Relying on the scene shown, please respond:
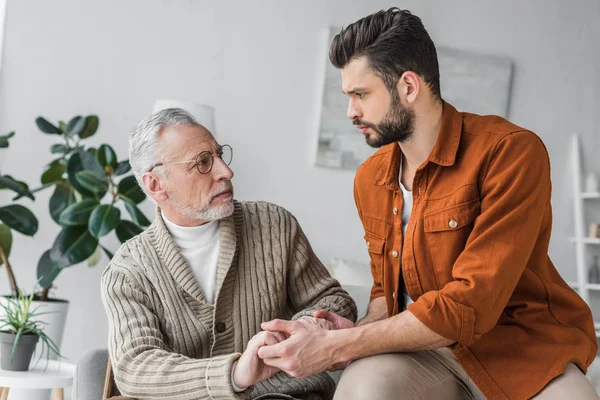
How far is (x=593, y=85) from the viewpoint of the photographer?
5.29 metres

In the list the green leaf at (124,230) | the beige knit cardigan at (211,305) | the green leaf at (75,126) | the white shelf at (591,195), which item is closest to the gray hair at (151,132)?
the beige knit cardigan at (211,305)

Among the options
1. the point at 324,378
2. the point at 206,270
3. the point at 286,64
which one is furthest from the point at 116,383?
the point at 286,64

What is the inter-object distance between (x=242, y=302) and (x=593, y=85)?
4102 millimetres

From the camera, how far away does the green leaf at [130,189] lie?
3787 mm

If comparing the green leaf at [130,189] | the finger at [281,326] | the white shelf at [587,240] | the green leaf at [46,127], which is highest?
the green leaf at [46,127]

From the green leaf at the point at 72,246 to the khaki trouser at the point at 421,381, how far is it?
2.28m

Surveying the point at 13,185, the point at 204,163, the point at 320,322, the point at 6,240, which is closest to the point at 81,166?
the point at 13,185

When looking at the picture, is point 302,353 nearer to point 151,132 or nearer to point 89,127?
point 151,132

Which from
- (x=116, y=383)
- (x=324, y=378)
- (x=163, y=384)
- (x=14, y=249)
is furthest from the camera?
(x=14, y=249)

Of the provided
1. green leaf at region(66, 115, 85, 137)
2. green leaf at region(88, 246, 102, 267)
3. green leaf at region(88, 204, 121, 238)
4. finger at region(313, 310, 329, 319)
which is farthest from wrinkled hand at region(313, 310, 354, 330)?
green leaf at region(66, 115, 85, 137)

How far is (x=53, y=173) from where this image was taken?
12.7 ft

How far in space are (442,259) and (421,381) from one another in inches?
11.8

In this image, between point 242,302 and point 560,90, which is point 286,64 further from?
point 242,302

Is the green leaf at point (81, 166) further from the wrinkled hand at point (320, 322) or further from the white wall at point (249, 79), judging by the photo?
the wrinkled hand at point (320, 322)
